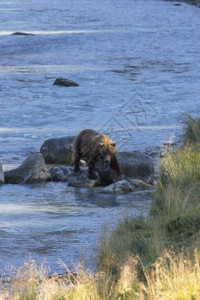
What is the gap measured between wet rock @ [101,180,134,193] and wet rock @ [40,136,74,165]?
7.84 ft

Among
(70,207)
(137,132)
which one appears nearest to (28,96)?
(137,132)

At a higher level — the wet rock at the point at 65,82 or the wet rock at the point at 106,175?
the wet rock at the point at 106,175

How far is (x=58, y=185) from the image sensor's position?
45.0ft

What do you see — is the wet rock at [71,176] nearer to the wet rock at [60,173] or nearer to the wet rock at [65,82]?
the wet rock at [60,173]

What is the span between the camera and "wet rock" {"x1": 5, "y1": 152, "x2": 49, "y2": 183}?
13.8 m

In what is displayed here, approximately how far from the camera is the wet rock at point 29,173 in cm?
1380

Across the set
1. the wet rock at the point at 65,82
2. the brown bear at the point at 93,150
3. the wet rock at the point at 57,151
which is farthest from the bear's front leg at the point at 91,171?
the wet rock at the point at 65,82

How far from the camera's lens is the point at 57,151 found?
50.8 ft

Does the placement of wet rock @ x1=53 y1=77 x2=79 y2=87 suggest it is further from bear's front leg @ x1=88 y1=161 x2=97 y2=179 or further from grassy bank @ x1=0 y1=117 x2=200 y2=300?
grassy bank @ x1=0 y1=117 x2=200 y2=300

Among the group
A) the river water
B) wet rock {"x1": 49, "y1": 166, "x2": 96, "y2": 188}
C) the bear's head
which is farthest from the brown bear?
the river water

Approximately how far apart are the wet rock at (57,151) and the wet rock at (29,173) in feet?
4.62

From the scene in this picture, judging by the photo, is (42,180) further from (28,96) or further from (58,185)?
(28,96)

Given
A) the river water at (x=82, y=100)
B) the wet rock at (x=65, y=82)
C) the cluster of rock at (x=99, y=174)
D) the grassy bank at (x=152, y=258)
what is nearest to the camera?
the grassy bank at (x=152, y=258)

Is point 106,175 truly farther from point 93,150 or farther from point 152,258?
point 152,258
